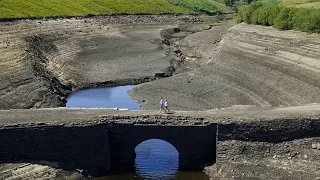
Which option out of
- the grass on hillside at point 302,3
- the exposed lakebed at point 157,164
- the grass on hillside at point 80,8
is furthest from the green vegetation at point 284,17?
the grass on hillside at point 80,8

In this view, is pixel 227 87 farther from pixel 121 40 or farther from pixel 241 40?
pixel 121 40

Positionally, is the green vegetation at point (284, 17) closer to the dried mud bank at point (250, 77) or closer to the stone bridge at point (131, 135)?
the dried mud bank at point (250, 77)

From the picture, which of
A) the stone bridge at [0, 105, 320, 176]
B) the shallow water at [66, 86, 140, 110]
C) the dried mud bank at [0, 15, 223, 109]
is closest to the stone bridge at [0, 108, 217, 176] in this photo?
the stone bridge at [0, 105, 320, 176]

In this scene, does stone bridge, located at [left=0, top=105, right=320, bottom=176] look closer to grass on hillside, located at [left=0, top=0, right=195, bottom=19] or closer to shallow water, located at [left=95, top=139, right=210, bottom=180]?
shallow water, located at [left=95, top=139, right=210, bottom=180]

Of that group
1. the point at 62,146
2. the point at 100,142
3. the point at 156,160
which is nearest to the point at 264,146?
the point at 156,160

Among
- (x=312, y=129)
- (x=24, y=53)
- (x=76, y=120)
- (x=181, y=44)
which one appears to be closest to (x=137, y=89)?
(x=24, y=53)
